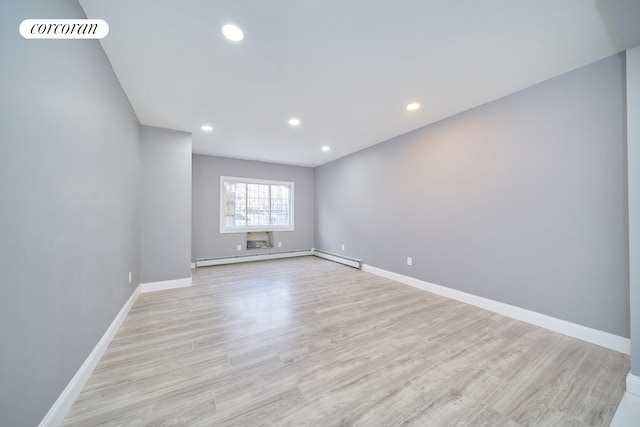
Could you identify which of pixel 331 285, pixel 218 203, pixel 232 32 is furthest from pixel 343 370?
pixel 218 203

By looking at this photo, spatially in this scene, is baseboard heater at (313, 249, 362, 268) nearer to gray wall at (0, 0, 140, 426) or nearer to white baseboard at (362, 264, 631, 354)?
white baseboard at (362, 264, 631, 354)

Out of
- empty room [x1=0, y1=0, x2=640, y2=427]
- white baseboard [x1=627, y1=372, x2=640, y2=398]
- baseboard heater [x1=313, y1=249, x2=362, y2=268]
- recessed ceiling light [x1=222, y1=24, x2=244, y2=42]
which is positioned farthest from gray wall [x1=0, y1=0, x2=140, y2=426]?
baseboard heater [x1=313, y1=249, x2=362, y2=268]

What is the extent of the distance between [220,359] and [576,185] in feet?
11.6

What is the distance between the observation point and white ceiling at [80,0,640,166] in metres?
1.46

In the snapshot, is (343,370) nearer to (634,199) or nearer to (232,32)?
(634,199)

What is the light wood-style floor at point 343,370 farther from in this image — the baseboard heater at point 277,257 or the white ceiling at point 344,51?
the white ceiling at point 344,51

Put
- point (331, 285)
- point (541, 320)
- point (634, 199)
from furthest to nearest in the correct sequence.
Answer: point (331, 285)
point (541, 320)
point (634, 199)

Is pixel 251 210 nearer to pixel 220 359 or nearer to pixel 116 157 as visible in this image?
pixel 116 157

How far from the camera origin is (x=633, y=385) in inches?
56.1

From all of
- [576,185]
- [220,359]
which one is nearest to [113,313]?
[220,359]

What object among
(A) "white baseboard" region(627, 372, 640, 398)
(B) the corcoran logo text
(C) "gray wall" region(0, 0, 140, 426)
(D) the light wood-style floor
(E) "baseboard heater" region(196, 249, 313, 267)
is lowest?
(D) the light wood-style floor

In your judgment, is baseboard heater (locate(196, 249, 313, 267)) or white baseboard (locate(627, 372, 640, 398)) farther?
baseboard heater (locate(196, 249, 313, 267))

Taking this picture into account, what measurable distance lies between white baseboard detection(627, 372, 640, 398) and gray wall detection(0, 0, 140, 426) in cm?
330

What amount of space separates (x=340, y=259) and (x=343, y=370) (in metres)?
3.54
